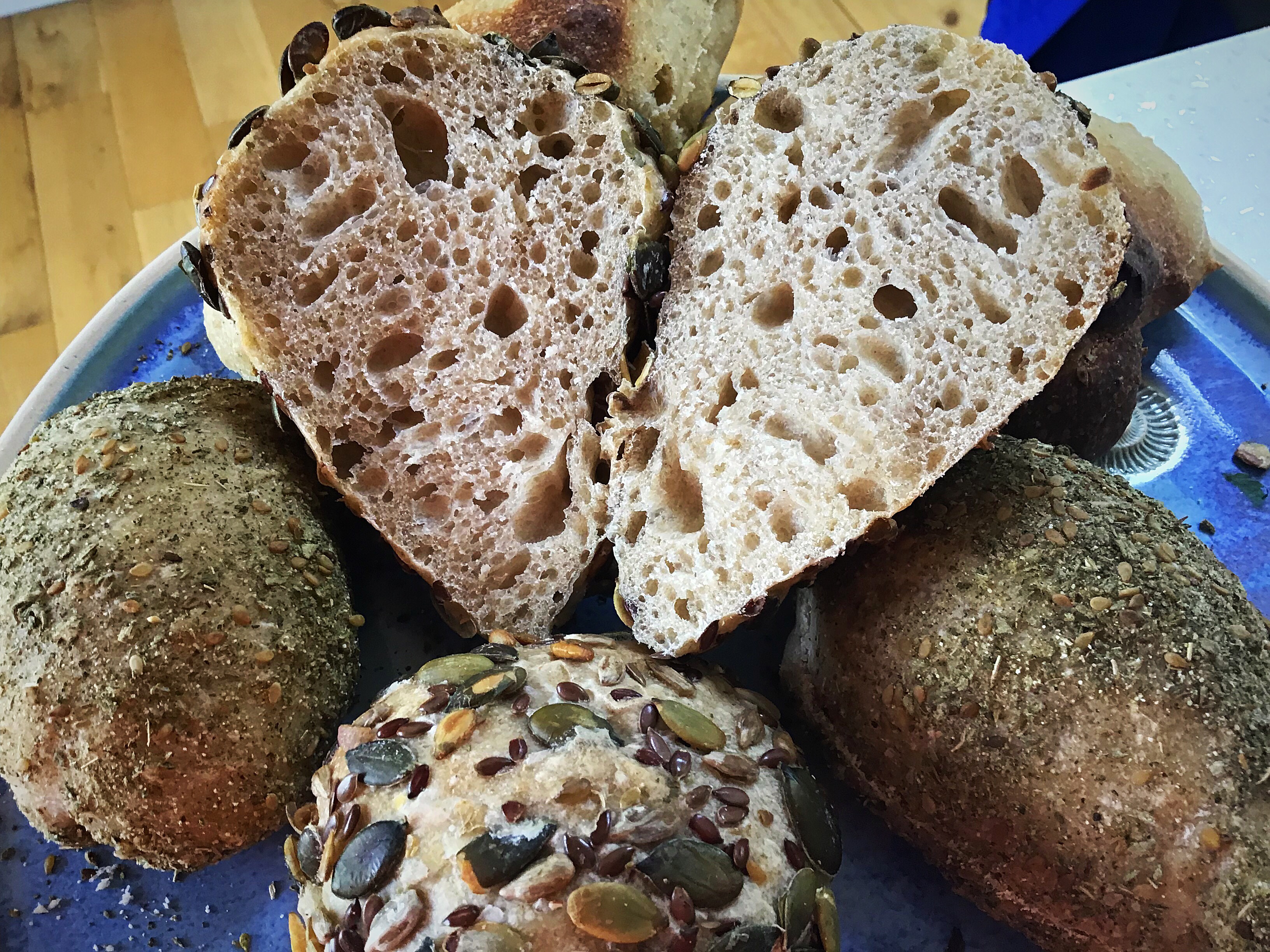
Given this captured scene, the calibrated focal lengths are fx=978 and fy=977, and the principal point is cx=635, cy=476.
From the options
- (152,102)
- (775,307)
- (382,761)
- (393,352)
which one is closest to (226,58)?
(152,102)

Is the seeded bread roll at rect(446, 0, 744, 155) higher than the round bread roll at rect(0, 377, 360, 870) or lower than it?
higher

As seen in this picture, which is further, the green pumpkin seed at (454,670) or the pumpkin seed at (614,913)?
the green pumpkin seed at (454,670)

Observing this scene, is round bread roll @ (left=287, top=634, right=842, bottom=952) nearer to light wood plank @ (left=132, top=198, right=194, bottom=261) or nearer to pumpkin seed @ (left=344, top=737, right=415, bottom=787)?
pumpkin seed @ (left=344, top=737, right=415, bottom=787)

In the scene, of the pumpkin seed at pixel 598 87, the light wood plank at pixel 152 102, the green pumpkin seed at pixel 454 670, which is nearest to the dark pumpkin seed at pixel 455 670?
the green pumpkin seed at pixel 454 670

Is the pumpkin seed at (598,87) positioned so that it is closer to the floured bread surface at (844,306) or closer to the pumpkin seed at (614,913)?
the floured bread surface at (844,306)

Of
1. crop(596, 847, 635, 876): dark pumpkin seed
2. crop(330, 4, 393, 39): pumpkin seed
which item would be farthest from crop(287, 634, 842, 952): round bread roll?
crop(330, 4, 393, 39): pumpkin seed

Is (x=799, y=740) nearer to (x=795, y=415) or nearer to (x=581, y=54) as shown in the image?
(x=795, y=415)

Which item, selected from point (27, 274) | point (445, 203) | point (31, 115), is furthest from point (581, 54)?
point (31, 115)
